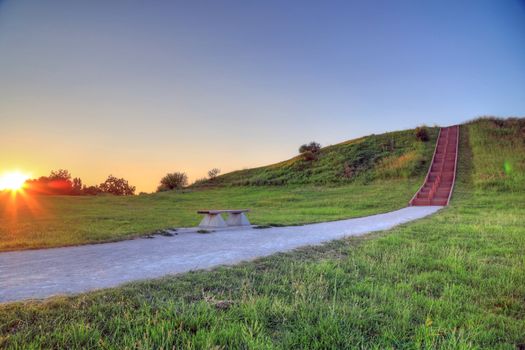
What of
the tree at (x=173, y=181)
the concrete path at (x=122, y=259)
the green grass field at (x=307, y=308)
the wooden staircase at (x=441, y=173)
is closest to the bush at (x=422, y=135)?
the wooden staircase at (x=441, y=173)

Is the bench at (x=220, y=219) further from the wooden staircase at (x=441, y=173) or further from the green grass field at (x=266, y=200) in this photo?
the wooden staircase at (x=441, y=173)

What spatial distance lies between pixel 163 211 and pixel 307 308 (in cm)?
1593

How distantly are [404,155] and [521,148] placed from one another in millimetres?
9817

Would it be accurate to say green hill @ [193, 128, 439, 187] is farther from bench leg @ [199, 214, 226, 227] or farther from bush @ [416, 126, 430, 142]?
bench leg @ [199, 214, 226, 227]

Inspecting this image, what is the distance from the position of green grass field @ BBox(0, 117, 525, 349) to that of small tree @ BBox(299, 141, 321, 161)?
3518 cm

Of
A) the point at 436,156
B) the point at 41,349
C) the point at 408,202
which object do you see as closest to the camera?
the point at 41,349

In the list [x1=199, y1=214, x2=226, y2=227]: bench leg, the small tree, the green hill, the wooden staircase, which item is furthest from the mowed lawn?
the small tree

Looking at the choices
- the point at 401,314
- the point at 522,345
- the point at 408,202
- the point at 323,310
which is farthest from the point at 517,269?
the point at 408,202

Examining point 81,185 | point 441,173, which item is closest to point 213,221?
point 441,173

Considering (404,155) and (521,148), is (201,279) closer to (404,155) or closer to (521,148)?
(404,155)

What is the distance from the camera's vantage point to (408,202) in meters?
19.4

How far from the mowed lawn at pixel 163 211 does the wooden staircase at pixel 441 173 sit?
0.91 m

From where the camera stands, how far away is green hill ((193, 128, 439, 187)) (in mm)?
29953

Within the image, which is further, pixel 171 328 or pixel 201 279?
pixel 201 279
